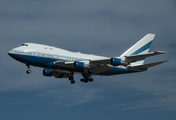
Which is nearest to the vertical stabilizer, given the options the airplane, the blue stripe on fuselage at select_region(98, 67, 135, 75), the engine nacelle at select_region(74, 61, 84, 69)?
the blue stripe on fuselage at select_region(98, 67, 135, 75)

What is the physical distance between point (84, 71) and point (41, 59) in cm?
960

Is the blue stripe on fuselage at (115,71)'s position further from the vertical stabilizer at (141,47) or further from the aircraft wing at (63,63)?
the aircraft wing at (63,63)

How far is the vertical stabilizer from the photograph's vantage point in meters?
57.9

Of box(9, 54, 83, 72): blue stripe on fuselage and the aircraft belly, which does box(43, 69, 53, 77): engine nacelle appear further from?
the aircraft belly

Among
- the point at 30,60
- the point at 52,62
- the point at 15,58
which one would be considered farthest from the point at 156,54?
the point at 15,58

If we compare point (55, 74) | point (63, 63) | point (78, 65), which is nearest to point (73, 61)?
point (78, 65)

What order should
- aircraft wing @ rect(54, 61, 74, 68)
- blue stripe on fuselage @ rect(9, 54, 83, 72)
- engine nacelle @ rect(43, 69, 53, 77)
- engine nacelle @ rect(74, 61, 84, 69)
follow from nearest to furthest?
blue stripe on fuselage @ rect(9, 54, 83, 72) → aircraft wing @ rect(54, 61, 74, 68) → engine nacelle @ rect(74, 61, 84, 69) → engine nacelle @ rect(43, 69, 53, 77)

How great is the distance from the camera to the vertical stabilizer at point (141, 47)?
57.9m

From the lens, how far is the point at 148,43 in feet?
197

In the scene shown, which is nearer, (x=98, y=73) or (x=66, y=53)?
(x=66, y=53)

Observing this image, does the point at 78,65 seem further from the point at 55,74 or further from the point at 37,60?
the point at 55,74

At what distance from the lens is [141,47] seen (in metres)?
58.7

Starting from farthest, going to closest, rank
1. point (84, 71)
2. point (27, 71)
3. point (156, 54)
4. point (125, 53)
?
point (125, 53)
point (84, 71)
point (27, 71)
point (156, 54)

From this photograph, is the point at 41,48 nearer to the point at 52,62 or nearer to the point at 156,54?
the point at 52,62
